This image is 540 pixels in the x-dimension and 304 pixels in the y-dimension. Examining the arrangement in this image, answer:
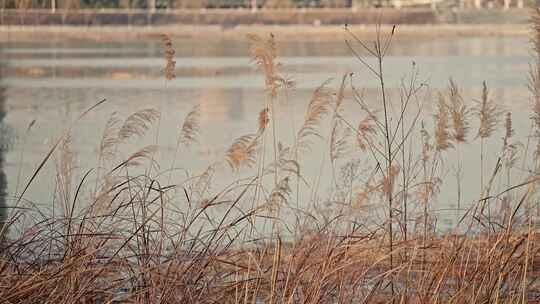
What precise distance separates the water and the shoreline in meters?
18.3

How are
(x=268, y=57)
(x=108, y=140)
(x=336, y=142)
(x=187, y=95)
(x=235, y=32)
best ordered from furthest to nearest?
(x=235, y=32), (x=187, y=95), (x=108, y=140), (x=336, y=142), (x=268, y=57)

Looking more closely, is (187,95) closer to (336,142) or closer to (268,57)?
(336,142)

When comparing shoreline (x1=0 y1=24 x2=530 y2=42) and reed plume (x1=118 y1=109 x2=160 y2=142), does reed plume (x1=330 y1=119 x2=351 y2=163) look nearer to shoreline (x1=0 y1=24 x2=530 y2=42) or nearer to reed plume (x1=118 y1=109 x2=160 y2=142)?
reed plume (x1=118 y1=109 x2=160 y2=142)

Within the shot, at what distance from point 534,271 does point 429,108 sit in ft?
29.9

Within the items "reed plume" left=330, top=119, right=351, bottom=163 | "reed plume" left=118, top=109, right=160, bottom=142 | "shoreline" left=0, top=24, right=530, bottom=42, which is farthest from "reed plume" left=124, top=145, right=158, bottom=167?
"shoreline" left=0, top=24, right=530, bottom=42

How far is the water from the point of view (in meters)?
9.37

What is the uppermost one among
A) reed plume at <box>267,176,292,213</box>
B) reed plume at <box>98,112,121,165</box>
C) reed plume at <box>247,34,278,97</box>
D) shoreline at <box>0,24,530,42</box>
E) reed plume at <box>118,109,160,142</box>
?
reed plume at <box>247,34,278,97</box>

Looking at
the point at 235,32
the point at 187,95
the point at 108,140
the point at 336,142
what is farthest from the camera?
the point at 235,32

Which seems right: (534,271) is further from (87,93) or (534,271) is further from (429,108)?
(87,93)

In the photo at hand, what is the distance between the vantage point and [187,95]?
58.8 feet

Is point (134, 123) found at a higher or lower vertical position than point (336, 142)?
higher

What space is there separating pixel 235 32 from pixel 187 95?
128 ft

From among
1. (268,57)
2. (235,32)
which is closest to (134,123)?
(268,57)

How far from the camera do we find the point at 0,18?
2131 inches
